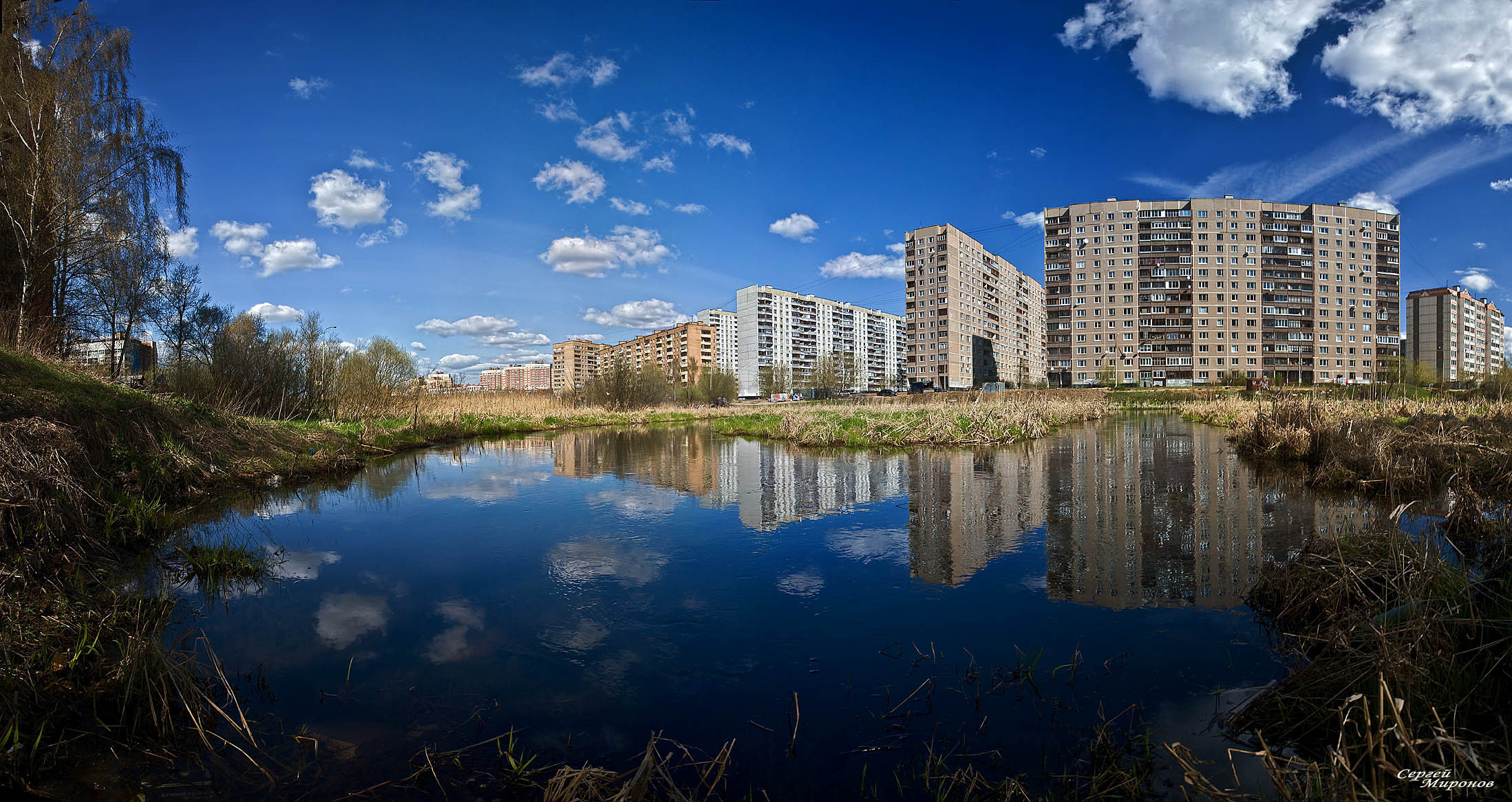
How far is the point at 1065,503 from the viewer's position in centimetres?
836

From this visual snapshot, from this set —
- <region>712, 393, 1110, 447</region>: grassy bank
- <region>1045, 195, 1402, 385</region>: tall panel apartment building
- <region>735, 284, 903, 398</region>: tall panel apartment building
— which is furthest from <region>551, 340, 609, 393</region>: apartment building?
<region>712, 393, 1110, 447</region>: grassy bank

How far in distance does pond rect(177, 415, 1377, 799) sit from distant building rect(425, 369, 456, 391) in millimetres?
21572

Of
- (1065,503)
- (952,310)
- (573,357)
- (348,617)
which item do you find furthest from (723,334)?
(348,617)

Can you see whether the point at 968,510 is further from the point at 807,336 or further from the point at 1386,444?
the point at 807,336

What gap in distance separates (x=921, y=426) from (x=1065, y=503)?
8.82 meters

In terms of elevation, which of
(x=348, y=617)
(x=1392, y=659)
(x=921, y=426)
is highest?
(x=921, y=426)

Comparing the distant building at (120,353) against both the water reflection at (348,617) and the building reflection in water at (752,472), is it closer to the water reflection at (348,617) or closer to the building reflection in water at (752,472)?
the building reflection in water at (752,472)

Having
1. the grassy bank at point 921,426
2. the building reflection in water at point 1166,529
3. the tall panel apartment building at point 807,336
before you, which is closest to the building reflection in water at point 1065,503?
the building reflection in water at point 1166,529

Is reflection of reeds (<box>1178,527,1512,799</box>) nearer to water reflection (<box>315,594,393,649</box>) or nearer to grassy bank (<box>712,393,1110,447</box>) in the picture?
water reflection (<box>315,594,393,649</box>)

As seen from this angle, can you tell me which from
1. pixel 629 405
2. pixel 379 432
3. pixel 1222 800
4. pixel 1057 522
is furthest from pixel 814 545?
pixel 629 405

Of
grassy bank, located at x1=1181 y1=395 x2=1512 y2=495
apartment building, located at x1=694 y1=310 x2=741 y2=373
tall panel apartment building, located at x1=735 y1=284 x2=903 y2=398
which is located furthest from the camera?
apartment building, located at x1=694 y1=310 x2=741 y2=373

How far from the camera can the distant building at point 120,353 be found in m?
17.6

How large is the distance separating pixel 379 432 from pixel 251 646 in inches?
627

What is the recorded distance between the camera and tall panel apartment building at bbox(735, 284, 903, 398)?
12000cm
